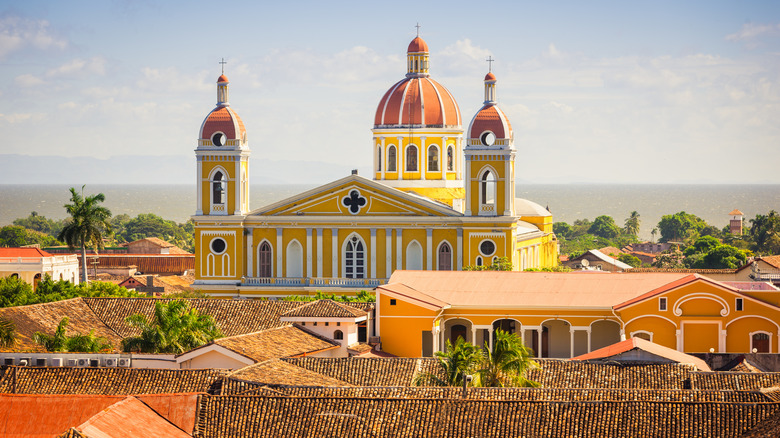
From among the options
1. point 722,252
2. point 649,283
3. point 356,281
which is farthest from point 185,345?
point 722,252

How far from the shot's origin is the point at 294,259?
64.7 metres

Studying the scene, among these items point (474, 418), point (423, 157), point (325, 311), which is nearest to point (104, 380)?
point (474, 418)

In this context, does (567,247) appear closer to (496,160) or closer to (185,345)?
(496,160)

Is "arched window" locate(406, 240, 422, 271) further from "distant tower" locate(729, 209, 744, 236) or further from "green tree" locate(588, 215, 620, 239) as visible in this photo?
"green tree" locate(588, 215, 620, 239)

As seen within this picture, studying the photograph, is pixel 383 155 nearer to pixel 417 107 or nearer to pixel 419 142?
pixel 419 142

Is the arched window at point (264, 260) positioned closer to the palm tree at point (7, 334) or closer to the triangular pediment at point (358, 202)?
the triangular pediment at point (358, 202)

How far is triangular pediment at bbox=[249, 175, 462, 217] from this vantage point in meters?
63.0

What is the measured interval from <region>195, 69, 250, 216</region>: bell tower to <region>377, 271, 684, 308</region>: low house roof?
1389 centimetres

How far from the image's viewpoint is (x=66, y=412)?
3158 centimetres

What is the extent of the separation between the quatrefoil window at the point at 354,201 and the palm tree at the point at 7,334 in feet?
71.1

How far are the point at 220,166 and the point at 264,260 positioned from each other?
461 cm

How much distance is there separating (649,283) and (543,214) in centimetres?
2344

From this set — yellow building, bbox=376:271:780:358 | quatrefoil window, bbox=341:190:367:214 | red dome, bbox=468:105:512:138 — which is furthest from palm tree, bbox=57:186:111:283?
yellow building, bbox=376:271:780:358

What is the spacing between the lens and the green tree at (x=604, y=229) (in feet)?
503
